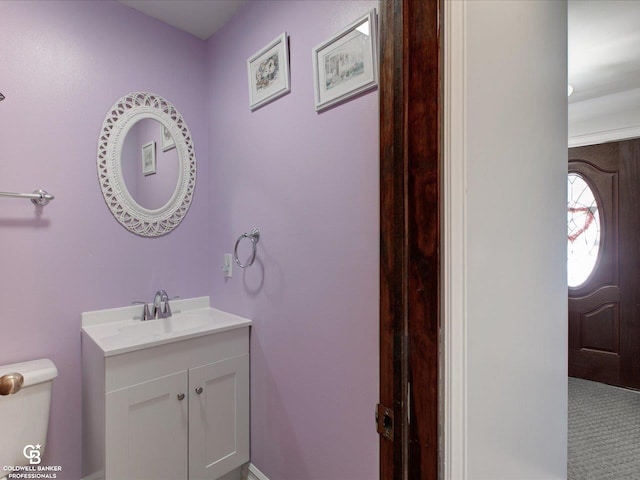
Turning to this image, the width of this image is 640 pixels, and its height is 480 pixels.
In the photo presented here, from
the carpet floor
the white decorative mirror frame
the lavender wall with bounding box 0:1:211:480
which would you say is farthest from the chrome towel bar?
the carpet floor

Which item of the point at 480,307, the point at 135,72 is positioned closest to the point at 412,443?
the point at 480,307

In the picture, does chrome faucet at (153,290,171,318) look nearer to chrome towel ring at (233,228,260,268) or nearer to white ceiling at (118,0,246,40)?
chrome towel ring at (233,228,260,268)

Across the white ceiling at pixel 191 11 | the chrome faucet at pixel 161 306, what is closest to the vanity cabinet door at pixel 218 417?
the chrome faucet at pixel 161 306

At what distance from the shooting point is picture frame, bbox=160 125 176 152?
6.42ft

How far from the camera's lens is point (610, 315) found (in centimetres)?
299

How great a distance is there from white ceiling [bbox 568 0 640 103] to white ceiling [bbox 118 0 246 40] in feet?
5.79

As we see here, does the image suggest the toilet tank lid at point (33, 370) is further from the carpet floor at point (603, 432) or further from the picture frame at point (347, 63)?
the carpet floor at point (603, 432)

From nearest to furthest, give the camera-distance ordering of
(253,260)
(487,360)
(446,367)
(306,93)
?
(446,367), (487,360), (306,93), (253,260)

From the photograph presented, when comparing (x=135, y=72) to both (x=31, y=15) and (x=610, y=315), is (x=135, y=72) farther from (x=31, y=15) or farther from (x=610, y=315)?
(x=610, y=315)

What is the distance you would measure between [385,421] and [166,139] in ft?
6.16

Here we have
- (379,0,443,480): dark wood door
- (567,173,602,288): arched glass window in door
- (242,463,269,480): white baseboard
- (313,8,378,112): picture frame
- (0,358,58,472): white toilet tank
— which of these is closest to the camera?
(379,0,443,480): dark wood door

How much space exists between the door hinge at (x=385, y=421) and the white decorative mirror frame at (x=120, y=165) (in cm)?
167

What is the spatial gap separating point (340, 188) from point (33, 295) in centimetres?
144

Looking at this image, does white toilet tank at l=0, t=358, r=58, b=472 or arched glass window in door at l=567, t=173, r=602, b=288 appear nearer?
white toilet tank at l=0, t=358, r=58, b=472
